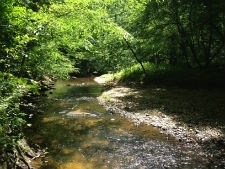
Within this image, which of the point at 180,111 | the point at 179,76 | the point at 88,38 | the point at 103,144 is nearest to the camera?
the point at 103,144

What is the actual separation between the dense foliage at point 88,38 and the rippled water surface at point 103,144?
7.60 ft

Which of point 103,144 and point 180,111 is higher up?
point 180,111

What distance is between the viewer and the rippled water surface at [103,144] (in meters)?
11.6

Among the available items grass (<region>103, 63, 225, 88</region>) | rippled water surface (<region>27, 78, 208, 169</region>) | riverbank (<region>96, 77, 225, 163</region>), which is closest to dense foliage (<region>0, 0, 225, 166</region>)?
grass (<region>103, 63, 225, 88</region>)

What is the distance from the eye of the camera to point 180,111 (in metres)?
18.9

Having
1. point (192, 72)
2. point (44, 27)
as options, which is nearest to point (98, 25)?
point (44, 27)

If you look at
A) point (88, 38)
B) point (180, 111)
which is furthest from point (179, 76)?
point (88, 38)

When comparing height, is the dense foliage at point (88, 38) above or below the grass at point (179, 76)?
above

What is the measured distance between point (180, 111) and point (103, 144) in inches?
268

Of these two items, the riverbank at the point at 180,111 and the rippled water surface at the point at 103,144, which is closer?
the rippled water surface at the point at 103,144

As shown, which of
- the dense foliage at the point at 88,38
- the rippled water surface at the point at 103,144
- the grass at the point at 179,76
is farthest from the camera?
the grass at the point at 179,76

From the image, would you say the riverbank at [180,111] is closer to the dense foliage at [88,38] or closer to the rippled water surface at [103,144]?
the rippled water surface at [103,144]

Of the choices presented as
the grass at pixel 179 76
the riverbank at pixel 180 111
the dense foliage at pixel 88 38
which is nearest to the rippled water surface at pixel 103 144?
the riverbank at pixel 180 111

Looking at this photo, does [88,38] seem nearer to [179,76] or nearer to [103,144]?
[103,144]
